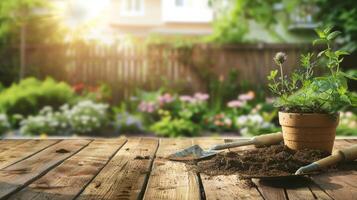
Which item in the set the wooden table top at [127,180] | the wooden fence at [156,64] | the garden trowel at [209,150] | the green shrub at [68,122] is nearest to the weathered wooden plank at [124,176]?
the wooden table top at [127,180]

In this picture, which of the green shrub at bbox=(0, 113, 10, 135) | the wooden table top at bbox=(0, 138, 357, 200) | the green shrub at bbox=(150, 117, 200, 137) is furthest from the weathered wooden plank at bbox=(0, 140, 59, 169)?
the green shrub at bbox=(0, 113, 10, 135)

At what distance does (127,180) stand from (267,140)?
832 millimetres

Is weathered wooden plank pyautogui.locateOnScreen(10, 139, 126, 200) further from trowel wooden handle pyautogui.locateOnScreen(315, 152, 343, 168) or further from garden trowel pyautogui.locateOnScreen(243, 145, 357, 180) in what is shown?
trowel wooden handle pyautogui.locateOnScreen(315, 152, 343, 168)

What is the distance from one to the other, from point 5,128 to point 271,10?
20.9 feet

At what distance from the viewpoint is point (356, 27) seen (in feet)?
25.1

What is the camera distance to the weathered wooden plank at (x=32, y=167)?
1.56 metres

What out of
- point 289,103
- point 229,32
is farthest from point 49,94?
point 289,103

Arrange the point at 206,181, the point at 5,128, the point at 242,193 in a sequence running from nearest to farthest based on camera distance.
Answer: the point at 242,193 < the point at 206,181 < the point at 5,128

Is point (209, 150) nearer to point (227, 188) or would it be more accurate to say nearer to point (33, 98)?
point (227, 188)

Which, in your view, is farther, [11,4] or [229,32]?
[229,32]

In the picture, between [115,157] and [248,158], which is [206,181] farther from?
[115,157]

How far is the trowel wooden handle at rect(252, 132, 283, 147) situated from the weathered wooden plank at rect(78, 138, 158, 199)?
47cm

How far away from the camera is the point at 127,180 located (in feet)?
5.37

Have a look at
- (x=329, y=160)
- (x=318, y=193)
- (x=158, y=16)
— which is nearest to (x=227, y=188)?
(x=318, y=193)
